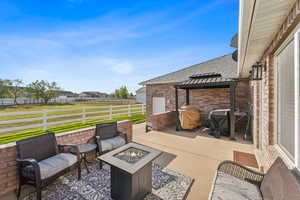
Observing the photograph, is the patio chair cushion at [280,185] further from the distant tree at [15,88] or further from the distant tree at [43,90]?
the distant tree at [15,88]

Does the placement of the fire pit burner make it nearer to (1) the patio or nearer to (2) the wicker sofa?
(1) the patio

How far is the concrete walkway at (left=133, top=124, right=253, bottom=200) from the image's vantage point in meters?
2.62

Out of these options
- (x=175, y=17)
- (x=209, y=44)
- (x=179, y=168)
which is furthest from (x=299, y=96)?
(x=209, y=44)

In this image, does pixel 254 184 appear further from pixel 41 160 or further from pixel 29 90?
pixel 29 90

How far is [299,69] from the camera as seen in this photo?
1.42 metres

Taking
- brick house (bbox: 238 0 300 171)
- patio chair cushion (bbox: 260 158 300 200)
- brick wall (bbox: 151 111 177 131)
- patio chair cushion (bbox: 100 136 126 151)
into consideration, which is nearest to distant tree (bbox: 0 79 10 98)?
brick wall (bbox: 151 111 177 131)

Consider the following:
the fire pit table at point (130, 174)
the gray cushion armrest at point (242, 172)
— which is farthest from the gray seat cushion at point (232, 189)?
the fire pit table at point (130, 174)

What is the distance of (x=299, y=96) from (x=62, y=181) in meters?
4.19

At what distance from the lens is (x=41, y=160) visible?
8.45 ft

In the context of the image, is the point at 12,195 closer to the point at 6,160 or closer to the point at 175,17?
the point at 6,160

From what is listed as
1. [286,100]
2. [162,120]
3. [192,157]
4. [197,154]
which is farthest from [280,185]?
[162,120]

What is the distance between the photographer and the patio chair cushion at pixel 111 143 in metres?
3.43

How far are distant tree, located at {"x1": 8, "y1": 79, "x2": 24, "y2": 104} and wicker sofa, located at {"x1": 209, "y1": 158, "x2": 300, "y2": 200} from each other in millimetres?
43738

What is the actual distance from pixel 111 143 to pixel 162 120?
3.87m
